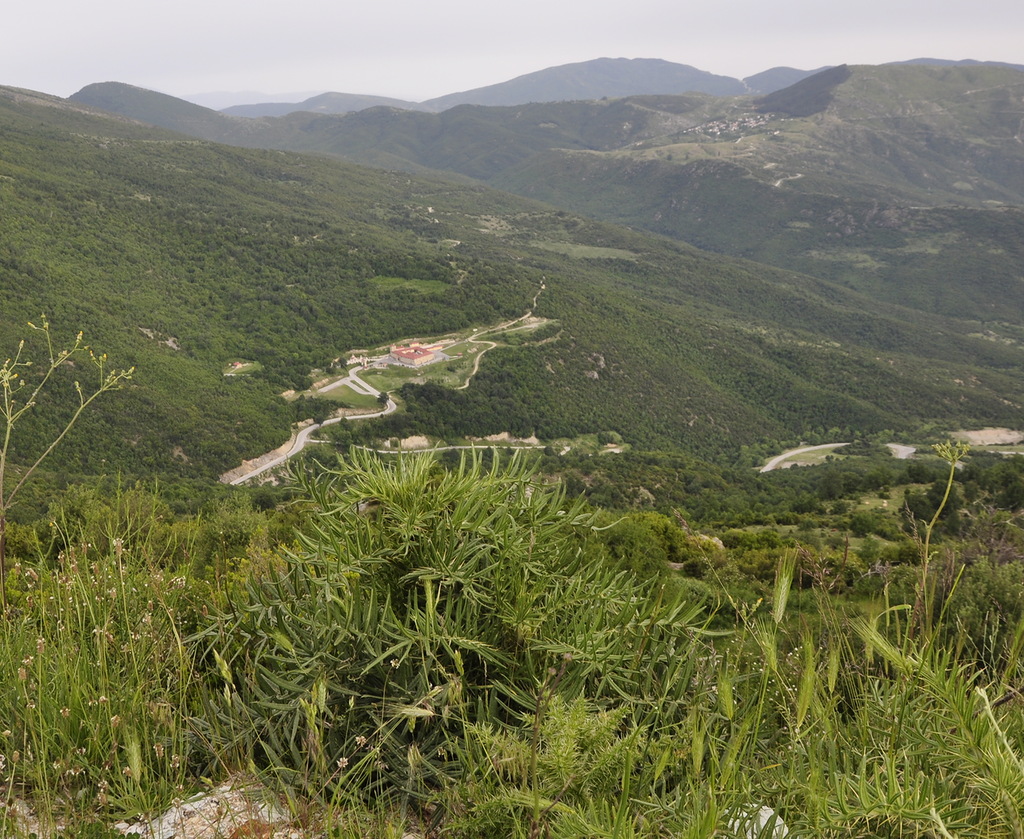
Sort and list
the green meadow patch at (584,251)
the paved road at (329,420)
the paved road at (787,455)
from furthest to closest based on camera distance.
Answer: the green meadow patch at (584,251) → the paved road at (787,455) → the paved road at (329,420)

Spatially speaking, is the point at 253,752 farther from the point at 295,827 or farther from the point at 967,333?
the point at 967,333

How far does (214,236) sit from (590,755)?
104250mm

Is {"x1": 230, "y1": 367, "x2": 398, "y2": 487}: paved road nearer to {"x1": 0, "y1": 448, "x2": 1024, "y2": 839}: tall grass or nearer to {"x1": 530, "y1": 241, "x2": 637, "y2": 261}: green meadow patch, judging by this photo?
{"x1": 0, "y1": 448, "x2": 1024, "y2": 839}: tall grass

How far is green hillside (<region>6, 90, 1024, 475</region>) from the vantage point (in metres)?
60.2

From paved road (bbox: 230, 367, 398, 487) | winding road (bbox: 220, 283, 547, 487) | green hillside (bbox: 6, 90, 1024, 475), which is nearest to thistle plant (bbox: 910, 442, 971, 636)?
winding road (bbox: 220, 283, 547, 487)

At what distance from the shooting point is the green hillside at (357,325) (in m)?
60.2

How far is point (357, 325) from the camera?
83.3 meters

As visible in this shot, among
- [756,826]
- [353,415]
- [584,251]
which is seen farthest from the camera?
[584,251]

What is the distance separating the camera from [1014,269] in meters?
170

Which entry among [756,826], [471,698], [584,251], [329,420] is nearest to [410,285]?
[329,420]

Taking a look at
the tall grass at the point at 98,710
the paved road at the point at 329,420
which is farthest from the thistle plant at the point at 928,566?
the paved road at the point at 329,420

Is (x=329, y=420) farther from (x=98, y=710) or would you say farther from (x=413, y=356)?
(x=98, y=710)

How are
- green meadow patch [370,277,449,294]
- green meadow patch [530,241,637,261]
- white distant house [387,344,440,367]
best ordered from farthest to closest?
green meadow patch [530,241,637,261] < green meadow patch [370,277,449,294] < white distant house [387,344,440,367]

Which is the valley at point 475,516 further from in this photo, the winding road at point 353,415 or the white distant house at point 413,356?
the white distant house at point 413,356
